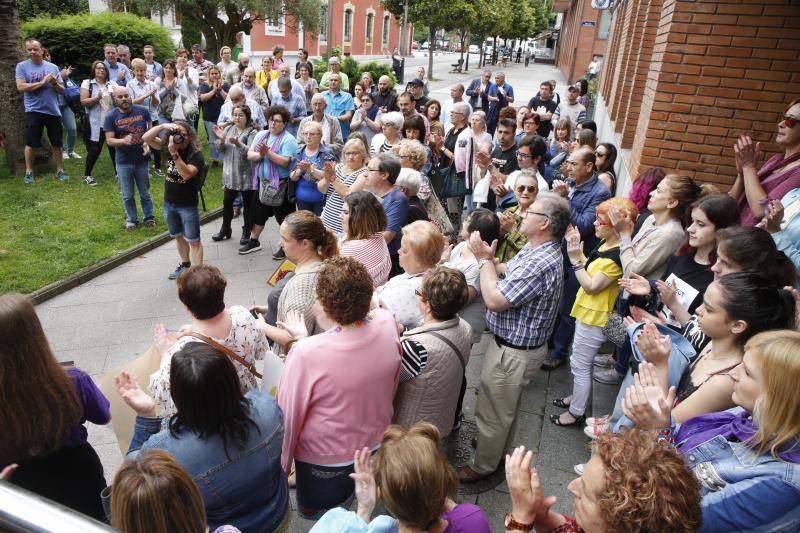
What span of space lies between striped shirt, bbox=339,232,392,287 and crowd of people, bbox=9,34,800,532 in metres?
0.02

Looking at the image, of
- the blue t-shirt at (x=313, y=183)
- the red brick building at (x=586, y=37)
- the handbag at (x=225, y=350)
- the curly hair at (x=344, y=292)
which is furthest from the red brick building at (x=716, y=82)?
the red brick building at (x=586, y=37)

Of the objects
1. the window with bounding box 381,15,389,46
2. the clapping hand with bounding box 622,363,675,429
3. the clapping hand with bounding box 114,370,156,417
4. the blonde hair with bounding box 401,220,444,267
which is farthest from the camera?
the window with bounding box 381,15,389,46

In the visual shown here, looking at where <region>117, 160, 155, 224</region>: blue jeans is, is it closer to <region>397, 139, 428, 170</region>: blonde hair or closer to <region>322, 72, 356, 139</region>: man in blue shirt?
<region>322, 72, 356, 139</region>: man in blue shirt

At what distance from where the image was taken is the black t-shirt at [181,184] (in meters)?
5.61

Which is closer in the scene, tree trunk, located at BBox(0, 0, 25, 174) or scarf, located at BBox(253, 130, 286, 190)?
scarf, located at BBox(253, 130, 286, 190)

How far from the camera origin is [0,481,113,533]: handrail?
0.66m

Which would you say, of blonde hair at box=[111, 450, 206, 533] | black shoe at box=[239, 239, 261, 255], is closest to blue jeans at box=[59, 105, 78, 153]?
black shoe at box=[239, 239, 261, 255]

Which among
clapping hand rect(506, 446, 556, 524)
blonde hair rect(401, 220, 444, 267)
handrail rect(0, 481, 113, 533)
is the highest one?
handrail rect(0, 481, 113, 533)

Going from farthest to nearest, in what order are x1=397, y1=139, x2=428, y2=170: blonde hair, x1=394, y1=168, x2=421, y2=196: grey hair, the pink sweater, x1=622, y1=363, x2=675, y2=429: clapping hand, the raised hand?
x1=397, y1=139, x2=428, y2=170: blonde hair → x1=394, y1=168, x2=421, y2=196: grey hair → the raised hand → the pink sweater → x1=622, y1=363, x2=675, y2=429: clapping hand

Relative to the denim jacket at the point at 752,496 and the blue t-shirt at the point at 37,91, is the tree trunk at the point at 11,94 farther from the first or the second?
the denim jacket at the point at 752,496

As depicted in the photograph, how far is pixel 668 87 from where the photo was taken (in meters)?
4.80

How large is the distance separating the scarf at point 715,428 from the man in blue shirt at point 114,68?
1067 cm

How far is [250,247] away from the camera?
7.23 meters

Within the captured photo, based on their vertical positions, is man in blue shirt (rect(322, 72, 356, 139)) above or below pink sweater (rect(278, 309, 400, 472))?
above
